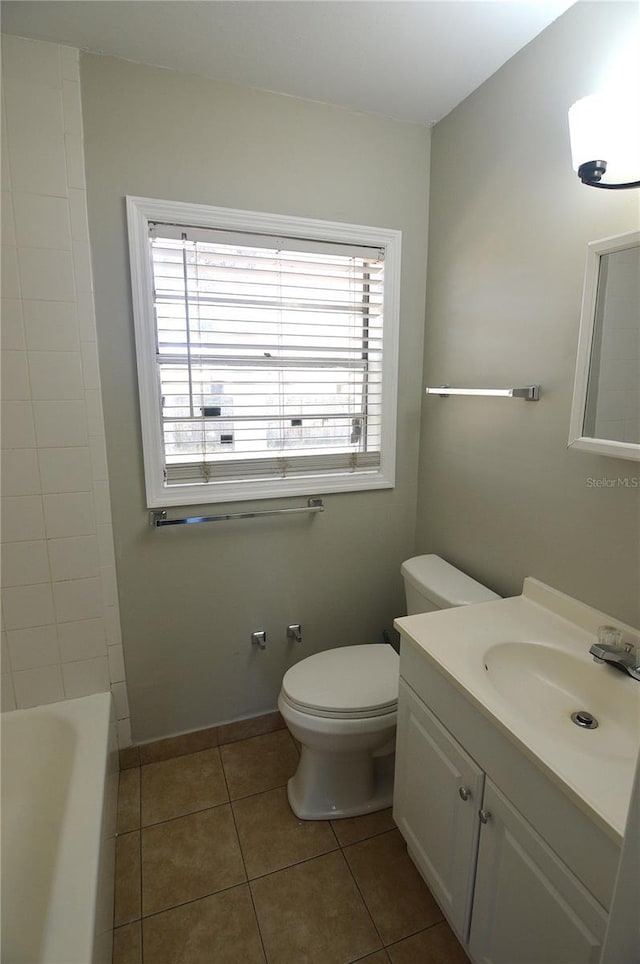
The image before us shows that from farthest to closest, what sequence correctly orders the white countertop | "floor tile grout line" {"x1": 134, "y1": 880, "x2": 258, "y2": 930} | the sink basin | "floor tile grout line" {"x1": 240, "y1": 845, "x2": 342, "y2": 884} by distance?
"floor tile grout line" {"x1": 240, "y1": 845, "x2": 342, "y2": 884} → "floor tile grout line" {"x1": 134, "y1": 880, "x2": 258, "y2": 930} → the sink basin → the white countertop

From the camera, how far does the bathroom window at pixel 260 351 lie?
64.8 inches

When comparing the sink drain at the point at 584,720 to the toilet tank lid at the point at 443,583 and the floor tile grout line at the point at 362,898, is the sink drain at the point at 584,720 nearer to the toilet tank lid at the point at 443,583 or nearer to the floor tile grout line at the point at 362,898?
the toilet tank lid at the point at 443,583

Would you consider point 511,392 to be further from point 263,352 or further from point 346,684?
point 346,684

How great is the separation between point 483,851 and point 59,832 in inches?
44.1

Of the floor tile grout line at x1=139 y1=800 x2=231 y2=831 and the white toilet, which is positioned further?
the floor tile grout line at x1=139 y1=800 x2=231 y2=831

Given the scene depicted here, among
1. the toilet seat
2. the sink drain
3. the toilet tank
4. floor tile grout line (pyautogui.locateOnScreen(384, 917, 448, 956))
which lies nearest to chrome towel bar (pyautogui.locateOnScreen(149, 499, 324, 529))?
the toilet tank

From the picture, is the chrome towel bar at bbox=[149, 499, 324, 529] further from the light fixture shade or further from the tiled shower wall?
the light fixture shade

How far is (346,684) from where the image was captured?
1.65 metres

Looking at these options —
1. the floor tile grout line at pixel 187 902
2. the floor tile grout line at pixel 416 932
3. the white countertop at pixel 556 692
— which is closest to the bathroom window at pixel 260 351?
the white countertop at pixel 556 692

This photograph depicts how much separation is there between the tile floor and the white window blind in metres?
1.17

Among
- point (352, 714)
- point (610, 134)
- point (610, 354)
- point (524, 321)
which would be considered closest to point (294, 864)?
point (352, 714)

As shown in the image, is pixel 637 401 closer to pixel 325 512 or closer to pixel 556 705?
pixel 556 705

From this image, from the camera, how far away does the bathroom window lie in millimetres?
1646

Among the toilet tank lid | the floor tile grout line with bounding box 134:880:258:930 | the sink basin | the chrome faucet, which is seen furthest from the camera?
the toilet tank lid
